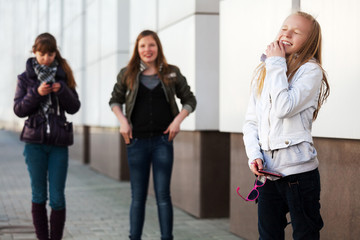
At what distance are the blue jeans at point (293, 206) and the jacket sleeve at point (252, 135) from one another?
6.6 inches

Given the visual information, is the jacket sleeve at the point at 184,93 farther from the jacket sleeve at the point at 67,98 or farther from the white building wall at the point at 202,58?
the white building wall at the point at 202,58

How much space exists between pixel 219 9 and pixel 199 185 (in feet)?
6.86

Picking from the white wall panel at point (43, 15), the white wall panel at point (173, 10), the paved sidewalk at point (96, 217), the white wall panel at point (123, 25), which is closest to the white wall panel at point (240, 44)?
the white wall panel at point (173, 10)

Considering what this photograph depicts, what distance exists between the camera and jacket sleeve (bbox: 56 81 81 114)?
5176 mm

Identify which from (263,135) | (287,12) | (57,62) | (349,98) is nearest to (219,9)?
(287,12)

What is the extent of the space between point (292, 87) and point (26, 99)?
2724 millimetres

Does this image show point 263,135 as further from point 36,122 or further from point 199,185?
point 199,185

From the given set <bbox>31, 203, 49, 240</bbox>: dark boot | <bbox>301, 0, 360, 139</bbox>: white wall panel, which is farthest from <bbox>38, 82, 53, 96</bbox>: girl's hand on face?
<bbox>301, 0, 360, 139</bbox>: white wall panel

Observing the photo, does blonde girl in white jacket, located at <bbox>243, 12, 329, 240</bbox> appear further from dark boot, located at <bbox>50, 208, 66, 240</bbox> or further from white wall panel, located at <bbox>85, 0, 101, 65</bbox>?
white wall panel, located at <bbox>85, 0, 101, 65</bbox>

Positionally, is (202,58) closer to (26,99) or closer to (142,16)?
(26,99)

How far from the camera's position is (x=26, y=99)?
5.10 metres

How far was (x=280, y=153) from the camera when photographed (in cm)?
311

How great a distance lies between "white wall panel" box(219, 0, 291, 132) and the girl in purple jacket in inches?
69.1

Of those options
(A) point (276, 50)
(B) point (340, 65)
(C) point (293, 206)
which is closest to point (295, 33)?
(A) point (276, 50)
